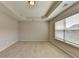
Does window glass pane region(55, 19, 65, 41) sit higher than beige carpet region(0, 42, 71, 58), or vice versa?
window glass pane region(55, 19, 65, 41)

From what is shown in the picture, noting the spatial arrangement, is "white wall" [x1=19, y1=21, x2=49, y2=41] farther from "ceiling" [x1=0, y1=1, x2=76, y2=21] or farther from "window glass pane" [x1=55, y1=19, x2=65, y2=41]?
"ceiling" [x1=0, y1=1, x2=76, y2=21]

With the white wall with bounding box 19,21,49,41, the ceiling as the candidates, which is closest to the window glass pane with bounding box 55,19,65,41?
the ceiling

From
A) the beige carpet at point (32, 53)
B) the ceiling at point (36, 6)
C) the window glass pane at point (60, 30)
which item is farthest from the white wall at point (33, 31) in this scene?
the ceiling at point (36, 6)

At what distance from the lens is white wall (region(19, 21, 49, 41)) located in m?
10.4

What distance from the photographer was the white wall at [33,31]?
10367 mm

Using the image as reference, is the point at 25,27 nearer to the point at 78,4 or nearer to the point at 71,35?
the point at 71,35

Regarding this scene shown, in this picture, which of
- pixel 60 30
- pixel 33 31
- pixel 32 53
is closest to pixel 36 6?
pixel 32 53

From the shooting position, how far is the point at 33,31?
10453 mm

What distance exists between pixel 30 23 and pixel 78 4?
7.43 metres

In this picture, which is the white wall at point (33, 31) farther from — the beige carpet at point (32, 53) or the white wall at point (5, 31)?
the beige carpet at point (32, 53)

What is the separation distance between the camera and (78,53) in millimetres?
3461

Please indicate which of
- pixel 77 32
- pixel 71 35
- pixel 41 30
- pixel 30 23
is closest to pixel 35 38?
pixel 41 30

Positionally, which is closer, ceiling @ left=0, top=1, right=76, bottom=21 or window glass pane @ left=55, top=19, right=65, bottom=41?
ceiling @ left=0, top=1, right=76, bottom=21

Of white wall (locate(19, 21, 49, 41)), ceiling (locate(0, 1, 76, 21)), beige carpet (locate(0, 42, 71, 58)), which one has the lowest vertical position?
beige carpet (locate(0, 42, 71, 58))
